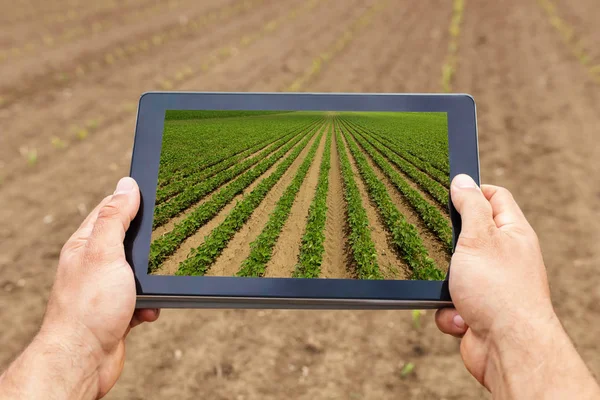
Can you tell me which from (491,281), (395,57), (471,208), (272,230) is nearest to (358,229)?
(272,230)

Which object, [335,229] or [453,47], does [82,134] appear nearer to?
[335,229]

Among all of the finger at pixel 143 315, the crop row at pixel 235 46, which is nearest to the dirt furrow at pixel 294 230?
the finger at pixel 143 315

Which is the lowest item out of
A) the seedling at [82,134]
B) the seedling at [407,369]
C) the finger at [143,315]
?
the seedling at [407,369]

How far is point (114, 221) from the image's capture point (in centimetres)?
198

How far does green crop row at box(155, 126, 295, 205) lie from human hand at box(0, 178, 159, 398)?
215 mm

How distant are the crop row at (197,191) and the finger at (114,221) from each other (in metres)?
0.14

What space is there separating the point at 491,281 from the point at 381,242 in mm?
1353

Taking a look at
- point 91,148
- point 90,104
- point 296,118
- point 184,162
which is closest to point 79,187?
point 91,148

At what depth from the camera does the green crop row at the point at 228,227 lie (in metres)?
2.16

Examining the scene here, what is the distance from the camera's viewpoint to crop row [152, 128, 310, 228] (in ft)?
7.53

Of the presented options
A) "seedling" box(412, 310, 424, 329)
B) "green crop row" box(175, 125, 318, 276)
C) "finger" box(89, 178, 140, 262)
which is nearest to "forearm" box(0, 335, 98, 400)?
"finger" box(89, 178, 140, 262)

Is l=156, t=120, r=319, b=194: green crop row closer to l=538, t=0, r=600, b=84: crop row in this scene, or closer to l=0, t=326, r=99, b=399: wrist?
l=0, t=326, r=99, b=399: wrist

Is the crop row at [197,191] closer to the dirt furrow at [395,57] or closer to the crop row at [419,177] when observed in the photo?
the crop row at [419,177]

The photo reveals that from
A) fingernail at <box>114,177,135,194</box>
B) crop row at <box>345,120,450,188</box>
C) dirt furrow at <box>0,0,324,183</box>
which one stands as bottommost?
fingernail at <box>114,177,135,194</box>
